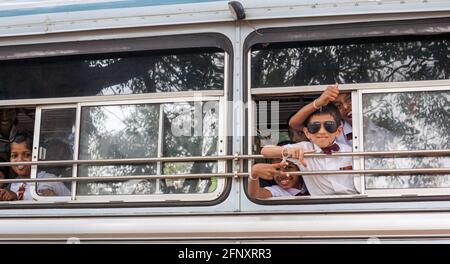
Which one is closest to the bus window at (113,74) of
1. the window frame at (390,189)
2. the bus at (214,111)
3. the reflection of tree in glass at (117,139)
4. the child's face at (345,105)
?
the bus at (214,111)

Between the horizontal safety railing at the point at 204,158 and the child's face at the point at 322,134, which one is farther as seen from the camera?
the child's face at the point at 322,134

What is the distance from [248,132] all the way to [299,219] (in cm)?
52

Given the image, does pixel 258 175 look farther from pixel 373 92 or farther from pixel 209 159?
pixel 373 92

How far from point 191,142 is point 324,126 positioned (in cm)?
70

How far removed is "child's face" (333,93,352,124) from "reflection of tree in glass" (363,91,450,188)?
0.25ft

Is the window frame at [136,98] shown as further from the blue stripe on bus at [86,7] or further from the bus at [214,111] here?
the blue stripe on bus at [86,7]

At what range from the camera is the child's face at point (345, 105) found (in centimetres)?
324

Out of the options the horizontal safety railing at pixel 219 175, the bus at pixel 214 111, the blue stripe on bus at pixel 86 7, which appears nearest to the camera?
the horizontal safety railing at pixel 219 175

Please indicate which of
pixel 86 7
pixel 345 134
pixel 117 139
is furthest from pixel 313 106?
pixel 86 7

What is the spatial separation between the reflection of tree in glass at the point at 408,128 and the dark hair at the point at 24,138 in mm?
1880

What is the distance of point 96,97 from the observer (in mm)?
3482

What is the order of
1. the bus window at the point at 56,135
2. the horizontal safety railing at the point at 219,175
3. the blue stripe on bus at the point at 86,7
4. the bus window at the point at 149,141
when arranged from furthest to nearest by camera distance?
the bus window at the point at 56,135 → the blue stripe on bus at the point at 86,7 → the bus window at the point at 149,141 → the horizontal safety railing at the point at 219,175

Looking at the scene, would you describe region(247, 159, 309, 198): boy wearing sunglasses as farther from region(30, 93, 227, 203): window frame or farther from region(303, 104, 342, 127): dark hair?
region(303, 104, 342, 127): dark hair
